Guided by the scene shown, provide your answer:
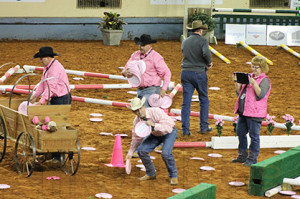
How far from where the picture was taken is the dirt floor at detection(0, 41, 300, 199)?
28.0 ft

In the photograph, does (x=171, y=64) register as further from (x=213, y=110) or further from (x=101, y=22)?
(x=213, y=110)

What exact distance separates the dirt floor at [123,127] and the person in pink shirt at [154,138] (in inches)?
7.6

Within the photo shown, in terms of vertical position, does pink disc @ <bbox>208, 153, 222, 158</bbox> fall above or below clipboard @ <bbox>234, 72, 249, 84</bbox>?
Result: below

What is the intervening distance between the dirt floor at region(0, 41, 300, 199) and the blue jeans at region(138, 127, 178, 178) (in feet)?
0.62

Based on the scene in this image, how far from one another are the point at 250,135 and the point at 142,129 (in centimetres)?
195

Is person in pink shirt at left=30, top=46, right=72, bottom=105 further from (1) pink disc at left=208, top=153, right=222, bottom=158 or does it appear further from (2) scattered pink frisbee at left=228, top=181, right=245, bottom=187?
(2) scattered pink frisbee at left=228, top=181, right=245, bottom=187

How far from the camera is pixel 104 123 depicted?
12219mm

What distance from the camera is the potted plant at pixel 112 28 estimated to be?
69.6 feet

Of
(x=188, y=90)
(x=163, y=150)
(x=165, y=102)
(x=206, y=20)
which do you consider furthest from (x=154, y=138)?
(x=206, y=20)

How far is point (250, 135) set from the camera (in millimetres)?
9695

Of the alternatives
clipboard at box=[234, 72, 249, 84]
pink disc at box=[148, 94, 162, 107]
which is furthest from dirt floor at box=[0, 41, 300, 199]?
clipboard at box=[234, 72, 249, 84]

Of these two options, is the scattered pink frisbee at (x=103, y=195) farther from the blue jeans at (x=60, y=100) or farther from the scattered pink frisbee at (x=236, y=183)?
the blue jeans at (x=60, y=100)

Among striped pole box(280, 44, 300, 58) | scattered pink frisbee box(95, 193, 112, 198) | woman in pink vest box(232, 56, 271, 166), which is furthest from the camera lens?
striped pole box(280, 44, 300, 58)

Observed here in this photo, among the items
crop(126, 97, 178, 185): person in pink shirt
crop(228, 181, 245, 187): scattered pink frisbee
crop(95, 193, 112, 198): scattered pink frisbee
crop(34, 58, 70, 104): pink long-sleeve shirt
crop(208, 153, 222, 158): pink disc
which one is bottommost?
crop(228, 181, 245, 187): scattered pink frisbee
